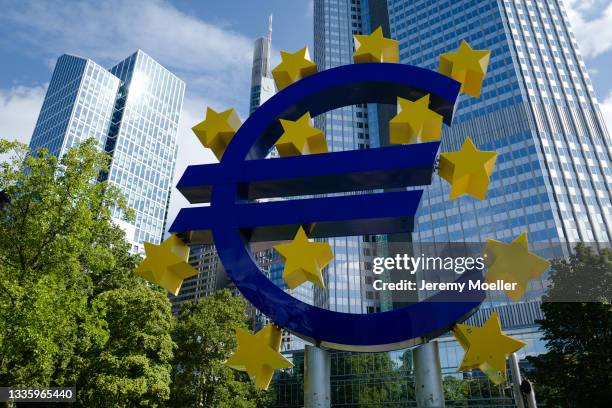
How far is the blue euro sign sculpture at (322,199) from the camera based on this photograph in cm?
691

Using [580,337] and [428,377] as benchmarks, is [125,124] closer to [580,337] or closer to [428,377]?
[580,337]

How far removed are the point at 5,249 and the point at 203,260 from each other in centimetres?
13051

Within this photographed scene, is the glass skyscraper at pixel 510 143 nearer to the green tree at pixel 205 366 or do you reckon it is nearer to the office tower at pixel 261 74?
the green tree at pixel 205 366

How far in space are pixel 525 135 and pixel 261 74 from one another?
124044mm

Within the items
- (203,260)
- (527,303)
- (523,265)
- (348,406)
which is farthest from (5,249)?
(203,260)

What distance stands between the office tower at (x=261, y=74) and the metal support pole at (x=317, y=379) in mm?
158571

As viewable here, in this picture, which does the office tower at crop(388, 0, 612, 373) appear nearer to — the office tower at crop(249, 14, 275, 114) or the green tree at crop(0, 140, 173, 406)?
the green tree at crop(0, 140, 173, 406)

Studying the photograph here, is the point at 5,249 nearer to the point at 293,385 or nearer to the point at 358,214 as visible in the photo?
the point at 358,214

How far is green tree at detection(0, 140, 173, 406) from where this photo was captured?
11.6m

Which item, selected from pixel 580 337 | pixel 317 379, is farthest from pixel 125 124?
pixel 317 379

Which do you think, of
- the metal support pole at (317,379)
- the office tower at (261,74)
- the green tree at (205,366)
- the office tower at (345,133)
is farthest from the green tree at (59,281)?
the office tower at (261,74)

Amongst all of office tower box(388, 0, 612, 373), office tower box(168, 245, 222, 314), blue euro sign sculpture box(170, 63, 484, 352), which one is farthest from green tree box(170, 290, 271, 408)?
office tower box(168, 245, 222, 314)

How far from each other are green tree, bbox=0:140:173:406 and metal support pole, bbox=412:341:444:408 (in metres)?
9.64

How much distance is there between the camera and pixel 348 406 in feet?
149
